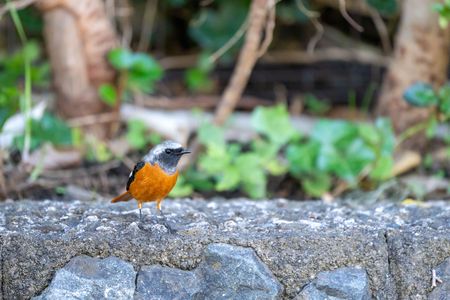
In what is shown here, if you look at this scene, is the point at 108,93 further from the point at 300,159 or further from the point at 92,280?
the point at 92,280

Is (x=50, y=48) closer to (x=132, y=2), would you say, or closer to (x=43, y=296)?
(x=132, y=2)

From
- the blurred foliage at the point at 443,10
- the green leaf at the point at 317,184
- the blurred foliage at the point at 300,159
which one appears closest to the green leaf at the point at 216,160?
the blurred foliage at the point at 300,159

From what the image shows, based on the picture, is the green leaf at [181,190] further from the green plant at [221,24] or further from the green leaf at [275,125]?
the green plant at [221,24]

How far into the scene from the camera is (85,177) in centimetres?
513

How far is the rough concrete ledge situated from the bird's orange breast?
114 mm

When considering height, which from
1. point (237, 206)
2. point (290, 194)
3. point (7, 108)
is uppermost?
point (7, 108)

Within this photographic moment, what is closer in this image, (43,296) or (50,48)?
(43,296)

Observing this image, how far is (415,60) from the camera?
5551 millimetres

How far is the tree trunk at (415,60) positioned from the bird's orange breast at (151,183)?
8.56 ft

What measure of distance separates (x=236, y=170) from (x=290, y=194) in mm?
552

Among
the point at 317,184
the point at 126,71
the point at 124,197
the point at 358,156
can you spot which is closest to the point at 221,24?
the point at 126,71

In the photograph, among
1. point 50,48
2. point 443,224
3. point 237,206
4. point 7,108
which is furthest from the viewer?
point 50,48

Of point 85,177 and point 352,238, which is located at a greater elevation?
point 352,238

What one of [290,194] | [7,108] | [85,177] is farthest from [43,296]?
[290,194]
